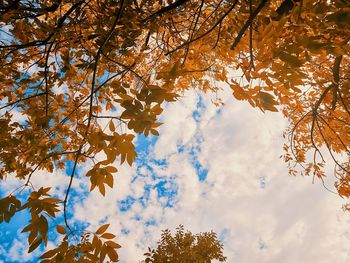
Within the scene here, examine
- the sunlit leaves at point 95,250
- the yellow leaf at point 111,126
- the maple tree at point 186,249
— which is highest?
the maple tree at point 186,249

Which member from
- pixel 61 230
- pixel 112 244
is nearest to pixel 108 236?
pixel 112 244

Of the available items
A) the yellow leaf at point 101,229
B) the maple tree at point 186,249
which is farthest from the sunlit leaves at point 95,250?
the maple tree at point 186,249

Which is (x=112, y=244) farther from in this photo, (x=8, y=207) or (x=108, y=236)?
(x=8, y=207)

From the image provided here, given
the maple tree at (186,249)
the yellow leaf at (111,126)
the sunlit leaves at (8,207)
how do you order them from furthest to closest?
the maple tree at (186,249), the yellow leaf at (111,126), the sunlit leaves at (8,207)

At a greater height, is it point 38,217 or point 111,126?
point 111,126

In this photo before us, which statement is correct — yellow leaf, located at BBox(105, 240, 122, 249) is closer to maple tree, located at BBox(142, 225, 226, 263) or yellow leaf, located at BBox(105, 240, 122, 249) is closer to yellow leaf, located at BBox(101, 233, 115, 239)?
yellow leaf, located at BBox(101, 233, 115, 239)

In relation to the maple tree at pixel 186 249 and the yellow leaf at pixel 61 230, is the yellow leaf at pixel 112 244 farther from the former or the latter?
the maple tree at pixel 186 249

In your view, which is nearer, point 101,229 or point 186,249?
point 101,229

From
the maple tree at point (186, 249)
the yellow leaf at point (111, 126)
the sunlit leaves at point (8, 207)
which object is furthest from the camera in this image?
the maple tree at point (186, 249)

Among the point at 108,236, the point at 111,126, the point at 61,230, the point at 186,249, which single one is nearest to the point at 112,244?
the point at 108,236

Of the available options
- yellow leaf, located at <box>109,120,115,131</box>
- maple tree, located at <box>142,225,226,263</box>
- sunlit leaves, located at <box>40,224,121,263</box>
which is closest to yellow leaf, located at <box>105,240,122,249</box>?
sunlit leaves, located at <box>40,224,121,263</box>

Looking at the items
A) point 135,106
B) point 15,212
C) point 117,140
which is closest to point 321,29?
point 135,106

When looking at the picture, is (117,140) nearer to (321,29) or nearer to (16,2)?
(321,29)

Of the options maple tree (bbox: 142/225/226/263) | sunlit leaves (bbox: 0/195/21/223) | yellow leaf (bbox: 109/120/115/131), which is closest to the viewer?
sunlit leaves (bbox: 0/195/21/223)
